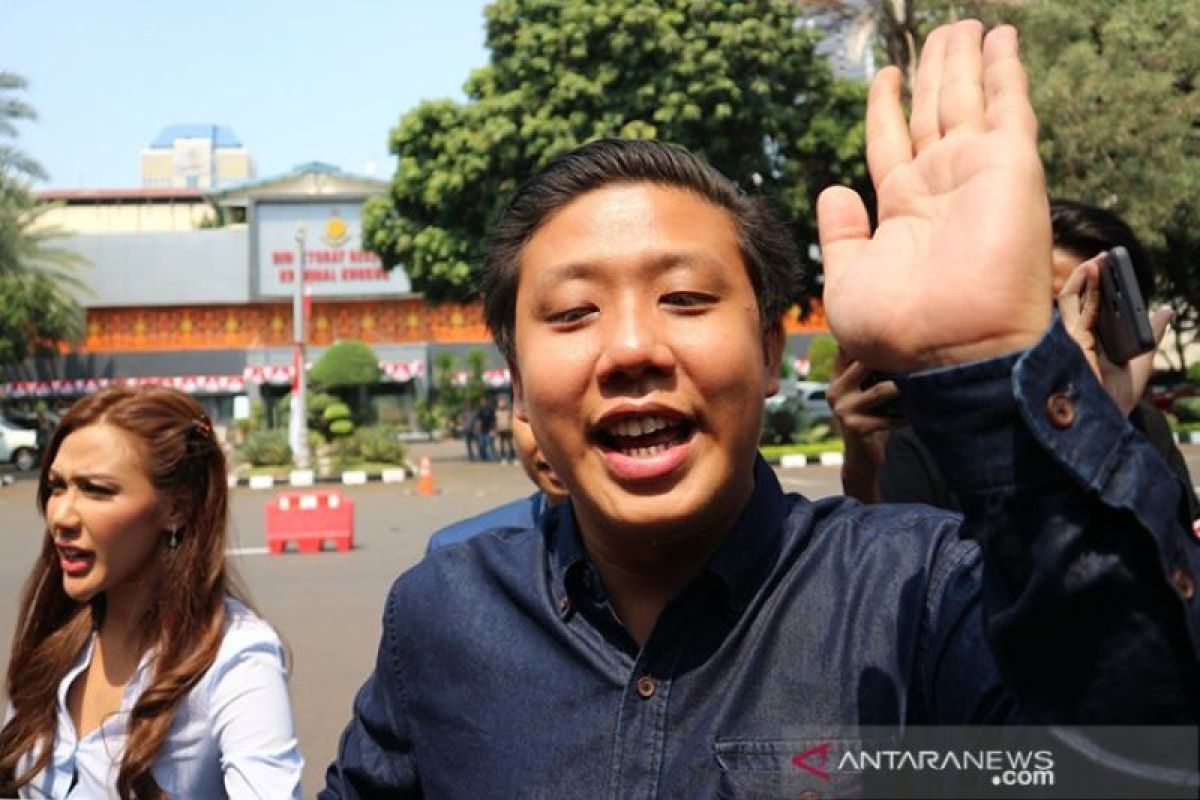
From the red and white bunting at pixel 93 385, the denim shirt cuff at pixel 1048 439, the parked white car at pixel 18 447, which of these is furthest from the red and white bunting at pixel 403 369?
the denim shirt cuff at pixel 1048 439

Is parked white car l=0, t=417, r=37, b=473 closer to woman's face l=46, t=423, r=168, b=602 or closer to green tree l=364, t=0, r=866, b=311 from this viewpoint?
green tree l=364, t=0, r=866, b=311

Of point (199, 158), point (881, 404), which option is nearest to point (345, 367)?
point (881, 404)

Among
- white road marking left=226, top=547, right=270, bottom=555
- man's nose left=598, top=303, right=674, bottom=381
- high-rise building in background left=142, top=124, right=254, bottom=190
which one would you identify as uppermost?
high-rise building in background left=142, top=124, right=254, bottom=190

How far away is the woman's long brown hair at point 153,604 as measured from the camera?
238 cm

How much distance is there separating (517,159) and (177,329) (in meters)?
22.0

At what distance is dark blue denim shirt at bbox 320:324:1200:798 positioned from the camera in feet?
3.32

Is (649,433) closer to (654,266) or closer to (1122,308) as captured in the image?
(654,266)

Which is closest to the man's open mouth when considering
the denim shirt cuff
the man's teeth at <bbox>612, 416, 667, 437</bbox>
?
the man's teeth at <bbox>612, 416, 667, 437</bbox>

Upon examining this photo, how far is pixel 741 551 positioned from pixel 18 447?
88.5 ft

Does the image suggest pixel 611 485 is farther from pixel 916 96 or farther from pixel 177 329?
pixel 177 329

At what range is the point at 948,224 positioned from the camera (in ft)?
3.62

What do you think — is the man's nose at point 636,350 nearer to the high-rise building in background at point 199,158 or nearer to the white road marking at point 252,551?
the white road marking at point 252,551

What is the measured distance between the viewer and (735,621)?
4.73 feet

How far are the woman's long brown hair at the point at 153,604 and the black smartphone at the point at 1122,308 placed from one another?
5.66 ft
